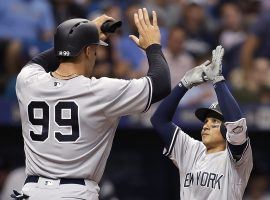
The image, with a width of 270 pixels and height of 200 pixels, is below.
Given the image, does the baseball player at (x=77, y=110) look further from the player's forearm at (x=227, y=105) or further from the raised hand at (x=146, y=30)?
the player's forearm at (x=227, y=105)

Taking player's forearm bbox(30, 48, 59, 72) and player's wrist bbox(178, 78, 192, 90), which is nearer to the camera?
player's forearm bbox(30, 48, 59, 72)

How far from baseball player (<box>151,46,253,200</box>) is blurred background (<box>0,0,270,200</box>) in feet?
9.51

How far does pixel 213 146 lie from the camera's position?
179 inches

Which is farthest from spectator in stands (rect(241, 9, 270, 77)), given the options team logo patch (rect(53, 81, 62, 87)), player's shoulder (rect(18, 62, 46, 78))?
team logo patch (rect(53, 81, 62, 87))

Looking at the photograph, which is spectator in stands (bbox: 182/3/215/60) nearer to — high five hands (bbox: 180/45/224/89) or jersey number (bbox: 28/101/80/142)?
high five hands (bbox: 180/45/224/89)

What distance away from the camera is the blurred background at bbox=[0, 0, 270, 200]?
772 centimetres

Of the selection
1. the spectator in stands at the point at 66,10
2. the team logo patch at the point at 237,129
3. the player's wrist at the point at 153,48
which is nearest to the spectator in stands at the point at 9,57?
the spectator in stands at the point at 66,10

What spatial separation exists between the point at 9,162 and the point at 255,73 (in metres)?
2.69

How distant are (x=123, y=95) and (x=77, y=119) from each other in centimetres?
24

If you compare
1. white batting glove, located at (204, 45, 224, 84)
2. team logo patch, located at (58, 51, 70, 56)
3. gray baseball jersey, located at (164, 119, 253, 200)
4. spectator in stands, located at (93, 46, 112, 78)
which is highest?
team logo patch, located at (58, 51, 70, 56)

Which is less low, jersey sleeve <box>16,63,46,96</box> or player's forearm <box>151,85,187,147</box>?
jersey sleeve <box>16,63,46,96</box>

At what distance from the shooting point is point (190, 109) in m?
7.67

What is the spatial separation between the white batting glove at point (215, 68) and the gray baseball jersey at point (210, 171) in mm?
259

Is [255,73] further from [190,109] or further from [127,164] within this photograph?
[127,164]
